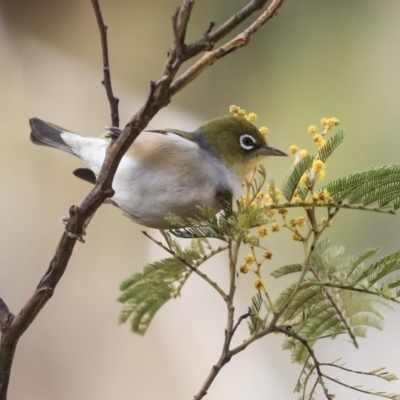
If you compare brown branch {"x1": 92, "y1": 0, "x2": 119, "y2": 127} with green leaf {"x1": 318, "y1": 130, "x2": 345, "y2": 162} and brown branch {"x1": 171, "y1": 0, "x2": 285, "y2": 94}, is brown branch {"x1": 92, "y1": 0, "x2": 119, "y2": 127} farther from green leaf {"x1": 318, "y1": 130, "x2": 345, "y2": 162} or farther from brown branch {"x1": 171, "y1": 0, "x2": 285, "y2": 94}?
green leaf {"x1": 318, "y1": 130, "x2": 345, "y2": 162}

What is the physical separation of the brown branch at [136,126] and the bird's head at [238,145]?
267 mm

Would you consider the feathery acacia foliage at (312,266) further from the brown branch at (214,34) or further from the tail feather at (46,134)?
the tail feather at (46,134)

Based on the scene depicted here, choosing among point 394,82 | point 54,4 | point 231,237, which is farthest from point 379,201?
point 54,4

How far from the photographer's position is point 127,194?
782mm

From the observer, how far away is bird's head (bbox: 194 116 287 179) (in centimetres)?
85

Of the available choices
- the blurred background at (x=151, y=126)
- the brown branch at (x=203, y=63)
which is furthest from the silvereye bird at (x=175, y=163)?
the blurred background at (x=151, y=126)

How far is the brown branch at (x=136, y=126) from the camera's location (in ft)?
1.65

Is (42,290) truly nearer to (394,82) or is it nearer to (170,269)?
(170,269)

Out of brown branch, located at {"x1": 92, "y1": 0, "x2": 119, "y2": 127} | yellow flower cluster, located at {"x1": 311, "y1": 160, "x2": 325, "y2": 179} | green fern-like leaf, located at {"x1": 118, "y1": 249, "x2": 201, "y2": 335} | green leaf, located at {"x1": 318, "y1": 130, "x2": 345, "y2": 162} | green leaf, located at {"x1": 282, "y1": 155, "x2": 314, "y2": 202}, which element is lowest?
green fern-like leaf, located at {"x1": 118, "y1": 249, "x2": 201, "y2": 335}

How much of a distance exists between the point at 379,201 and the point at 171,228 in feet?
0.86

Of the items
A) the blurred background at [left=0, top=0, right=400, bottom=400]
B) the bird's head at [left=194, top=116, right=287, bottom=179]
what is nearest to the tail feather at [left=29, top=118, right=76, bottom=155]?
the bird's head at [left=194, top=116, right=287, bottom=179]

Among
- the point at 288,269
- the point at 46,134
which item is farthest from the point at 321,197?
the point at 46,134

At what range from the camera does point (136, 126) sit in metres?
0.52

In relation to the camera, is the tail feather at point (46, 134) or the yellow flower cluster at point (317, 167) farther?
the tail feather at point (46, 134)
